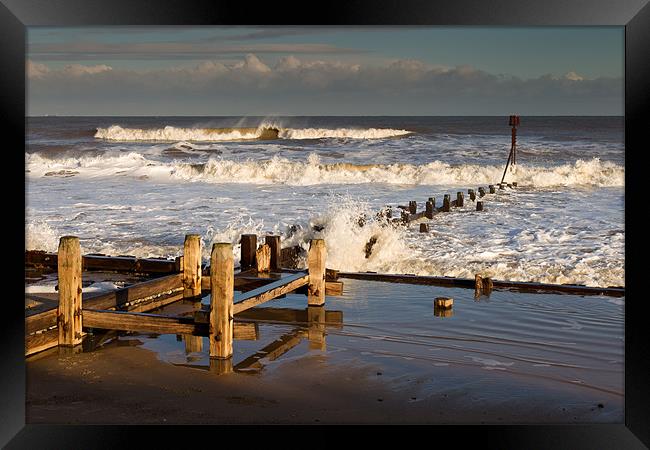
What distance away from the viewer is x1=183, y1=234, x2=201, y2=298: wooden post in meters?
9.23

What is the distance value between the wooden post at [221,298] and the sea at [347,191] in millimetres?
3187

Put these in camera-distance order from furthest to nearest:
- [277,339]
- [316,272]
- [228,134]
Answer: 1. [228,134]
2. [316,272]
3. [277,339]

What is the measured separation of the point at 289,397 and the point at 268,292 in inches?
86.0

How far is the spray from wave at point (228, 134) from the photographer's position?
56.7 meters

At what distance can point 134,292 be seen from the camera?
842 centimetres

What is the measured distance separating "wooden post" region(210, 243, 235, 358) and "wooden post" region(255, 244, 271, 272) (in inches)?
120

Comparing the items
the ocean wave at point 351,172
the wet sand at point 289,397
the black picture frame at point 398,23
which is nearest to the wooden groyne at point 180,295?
the wet sand at point 289,397

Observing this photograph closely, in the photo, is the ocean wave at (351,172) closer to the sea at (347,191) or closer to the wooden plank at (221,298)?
the sea at (347,191)

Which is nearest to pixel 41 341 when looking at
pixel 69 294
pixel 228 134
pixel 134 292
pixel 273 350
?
pixel 69 294

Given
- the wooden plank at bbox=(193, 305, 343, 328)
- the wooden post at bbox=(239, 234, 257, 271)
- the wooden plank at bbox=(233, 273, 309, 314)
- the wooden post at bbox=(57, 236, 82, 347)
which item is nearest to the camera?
the wooden post at bbox=(57, 236, 82, 347)

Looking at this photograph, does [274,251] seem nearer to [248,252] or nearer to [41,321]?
[248,252]

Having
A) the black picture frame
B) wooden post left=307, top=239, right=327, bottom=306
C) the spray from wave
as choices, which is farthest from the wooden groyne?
the spray from wave

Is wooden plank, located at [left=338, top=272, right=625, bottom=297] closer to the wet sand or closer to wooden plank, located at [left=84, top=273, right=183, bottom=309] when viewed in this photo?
wooden plank, located at [left=84, top=273, right=183, bottom=309]

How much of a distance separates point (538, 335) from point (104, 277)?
5420 mm
